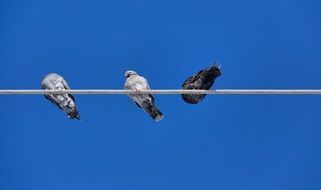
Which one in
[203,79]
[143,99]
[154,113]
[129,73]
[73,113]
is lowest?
[73,113]

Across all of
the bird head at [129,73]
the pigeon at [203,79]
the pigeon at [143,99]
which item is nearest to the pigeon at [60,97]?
the pigeon at [143,99]

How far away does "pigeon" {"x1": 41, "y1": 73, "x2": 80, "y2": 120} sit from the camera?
47.5 ft

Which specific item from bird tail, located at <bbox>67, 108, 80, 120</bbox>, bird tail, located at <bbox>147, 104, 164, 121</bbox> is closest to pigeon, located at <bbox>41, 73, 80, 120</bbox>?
bird tail, located at <bbox>67, 108, 80, 120</bbox>

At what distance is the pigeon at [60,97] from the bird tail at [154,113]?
1.49 metres

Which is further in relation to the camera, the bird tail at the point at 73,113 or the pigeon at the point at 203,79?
the bird tail at the point at 73,113

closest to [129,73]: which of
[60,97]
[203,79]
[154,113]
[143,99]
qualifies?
[143,99]

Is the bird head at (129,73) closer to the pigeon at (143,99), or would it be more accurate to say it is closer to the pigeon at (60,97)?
the pigeon at (143,99)

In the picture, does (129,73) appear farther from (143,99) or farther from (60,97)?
(60,97)

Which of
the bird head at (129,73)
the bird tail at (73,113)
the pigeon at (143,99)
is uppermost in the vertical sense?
the bird head at (129,73)

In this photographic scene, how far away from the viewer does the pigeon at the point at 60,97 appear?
47.5 ft

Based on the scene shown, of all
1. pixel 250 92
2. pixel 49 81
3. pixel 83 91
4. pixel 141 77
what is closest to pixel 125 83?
pixel 141 77

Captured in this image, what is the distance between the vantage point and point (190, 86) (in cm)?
1438

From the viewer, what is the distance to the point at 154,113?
47.8 ft

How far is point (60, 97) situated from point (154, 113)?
1970 millimetres
